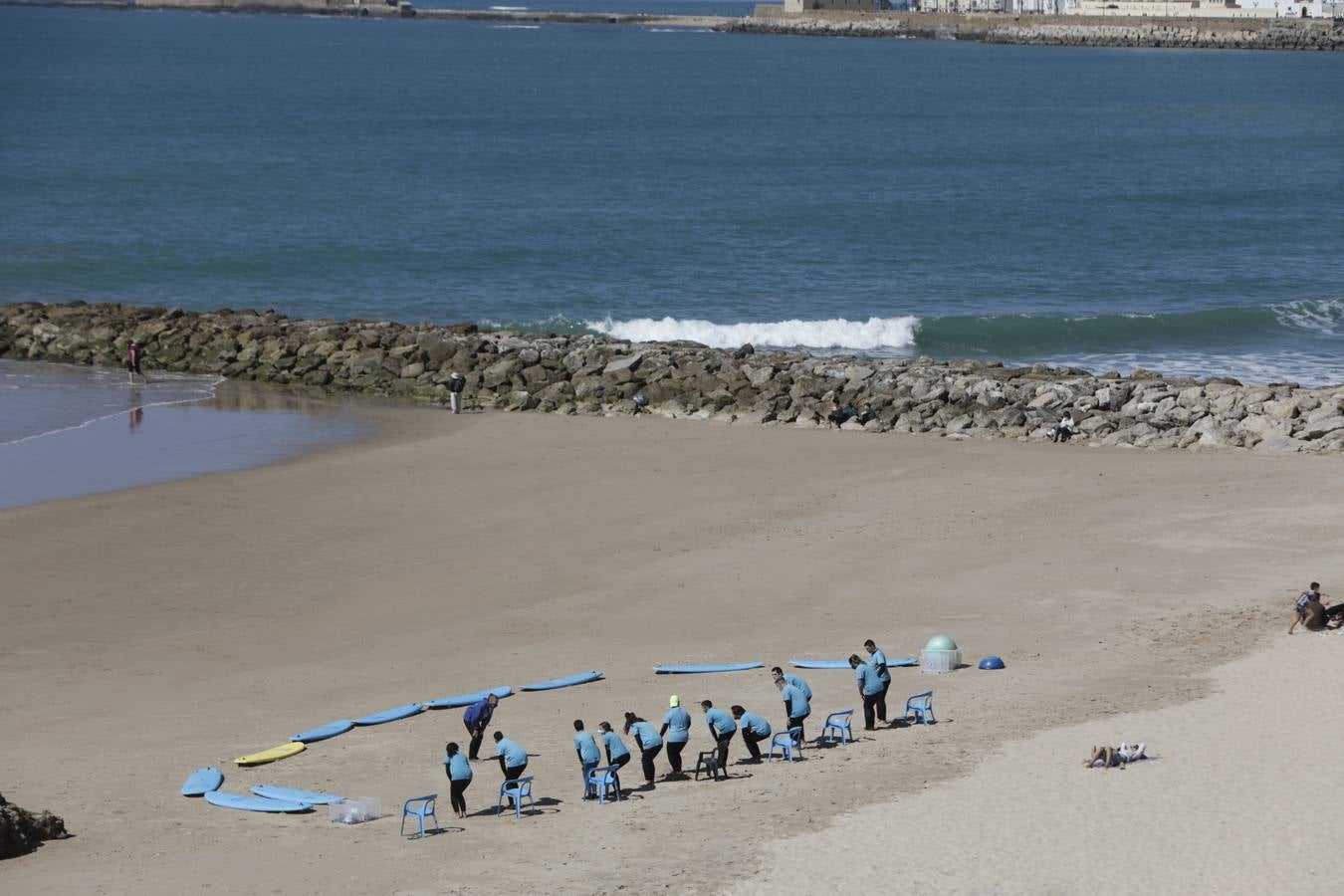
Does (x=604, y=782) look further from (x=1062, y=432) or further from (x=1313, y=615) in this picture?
(x=1062, y=432)

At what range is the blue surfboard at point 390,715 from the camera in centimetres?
1842

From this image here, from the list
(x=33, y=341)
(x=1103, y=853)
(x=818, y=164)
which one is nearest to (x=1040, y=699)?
(x=1103, y=853)

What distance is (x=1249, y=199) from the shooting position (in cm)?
6769

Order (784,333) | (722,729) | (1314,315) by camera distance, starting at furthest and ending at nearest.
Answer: (1314,315) < (784,333) < (722,729)

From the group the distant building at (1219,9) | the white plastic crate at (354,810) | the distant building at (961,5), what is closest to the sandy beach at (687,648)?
the white plastic crate at (354,810)

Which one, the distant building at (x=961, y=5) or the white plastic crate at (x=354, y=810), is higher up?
the distant building at (x=961, y=5)

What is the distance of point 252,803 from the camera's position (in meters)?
16.1

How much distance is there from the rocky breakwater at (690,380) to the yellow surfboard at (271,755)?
679 inches

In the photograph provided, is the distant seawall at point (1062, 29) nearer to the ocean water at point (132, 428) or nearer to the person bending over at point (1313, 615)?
the ocean water at point (132, 428)

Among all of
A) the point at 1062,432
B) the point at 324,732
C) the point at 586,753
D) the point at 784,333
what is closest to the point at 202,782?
the point at 324,732

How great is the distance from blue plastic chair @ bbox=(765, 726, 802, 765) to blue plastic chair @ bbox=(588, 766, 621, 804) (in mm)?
1811

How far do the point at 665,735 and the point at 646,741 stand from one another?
37cm

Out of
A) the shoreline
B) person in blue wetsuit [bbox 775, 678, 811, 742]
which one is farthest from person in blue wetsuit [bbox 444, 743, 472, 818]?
the shoreline

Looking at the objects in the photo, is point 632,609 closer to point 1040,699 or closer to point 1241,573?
point 1040,699
